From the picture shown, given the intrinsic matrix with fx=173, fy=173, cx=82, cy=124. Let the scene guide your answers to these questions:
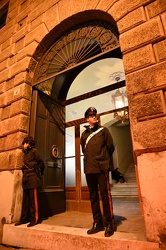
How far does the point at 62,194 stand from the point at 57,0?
193 inches

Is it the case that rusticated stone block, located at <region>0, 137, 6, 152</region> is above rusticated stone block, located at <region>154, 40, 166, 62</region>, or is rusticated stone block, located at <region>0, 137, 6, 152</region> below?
below

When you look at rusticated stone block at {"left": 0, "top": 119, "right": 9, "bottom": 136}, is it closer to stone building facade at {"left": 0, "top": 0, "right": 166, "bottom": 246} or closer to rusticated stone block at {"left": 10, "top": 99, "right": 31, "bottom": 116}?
stone building facade at {"left": 0, "top": 0, "right": 166, "bottom": 246}

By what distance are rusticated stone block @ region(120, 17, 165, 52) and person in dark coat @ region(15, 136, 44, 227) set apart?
2.48m

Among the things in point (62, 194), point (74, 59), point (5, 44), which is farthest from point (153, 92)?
point (5, 44)

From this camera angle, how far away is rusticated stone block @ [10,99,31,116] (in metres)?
3.94

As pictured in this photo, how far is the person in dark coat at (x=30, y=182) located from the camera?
314cm

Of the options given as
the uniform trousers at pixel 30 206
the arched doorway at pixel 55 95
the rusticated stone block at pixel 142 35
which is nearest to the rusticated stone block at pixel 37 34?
the arched doorway at pixel 55 95

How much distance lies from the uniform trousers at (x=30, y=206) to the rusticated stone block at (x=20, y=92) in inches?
83.0

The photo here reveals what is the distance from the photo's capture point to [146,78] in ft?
8.02

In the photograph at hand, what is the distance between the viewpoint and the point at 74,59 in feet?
13.1

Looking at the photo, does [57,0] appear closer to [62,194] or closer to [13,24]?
[13,24]

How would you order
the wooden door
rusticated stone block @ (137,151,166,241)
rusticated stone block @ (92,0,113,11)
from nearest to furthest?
rusticated stone block @ (137,151,166,241) < rusticated stone block @ (92,0,113,11) < the wooden door

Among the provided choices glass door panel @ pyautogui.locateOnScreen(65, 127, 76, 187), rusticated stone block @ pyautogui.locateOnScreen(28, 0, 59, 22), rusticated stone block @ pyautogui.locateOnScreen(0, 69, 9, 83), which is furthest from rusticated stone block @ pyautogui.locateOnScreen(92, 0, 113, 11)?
glass door panel @ pyautogui.locateOnScreen(65, 127, 76, 187)

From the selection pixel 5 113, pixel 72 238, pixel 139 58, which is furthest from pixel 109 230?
pixel 5 113
